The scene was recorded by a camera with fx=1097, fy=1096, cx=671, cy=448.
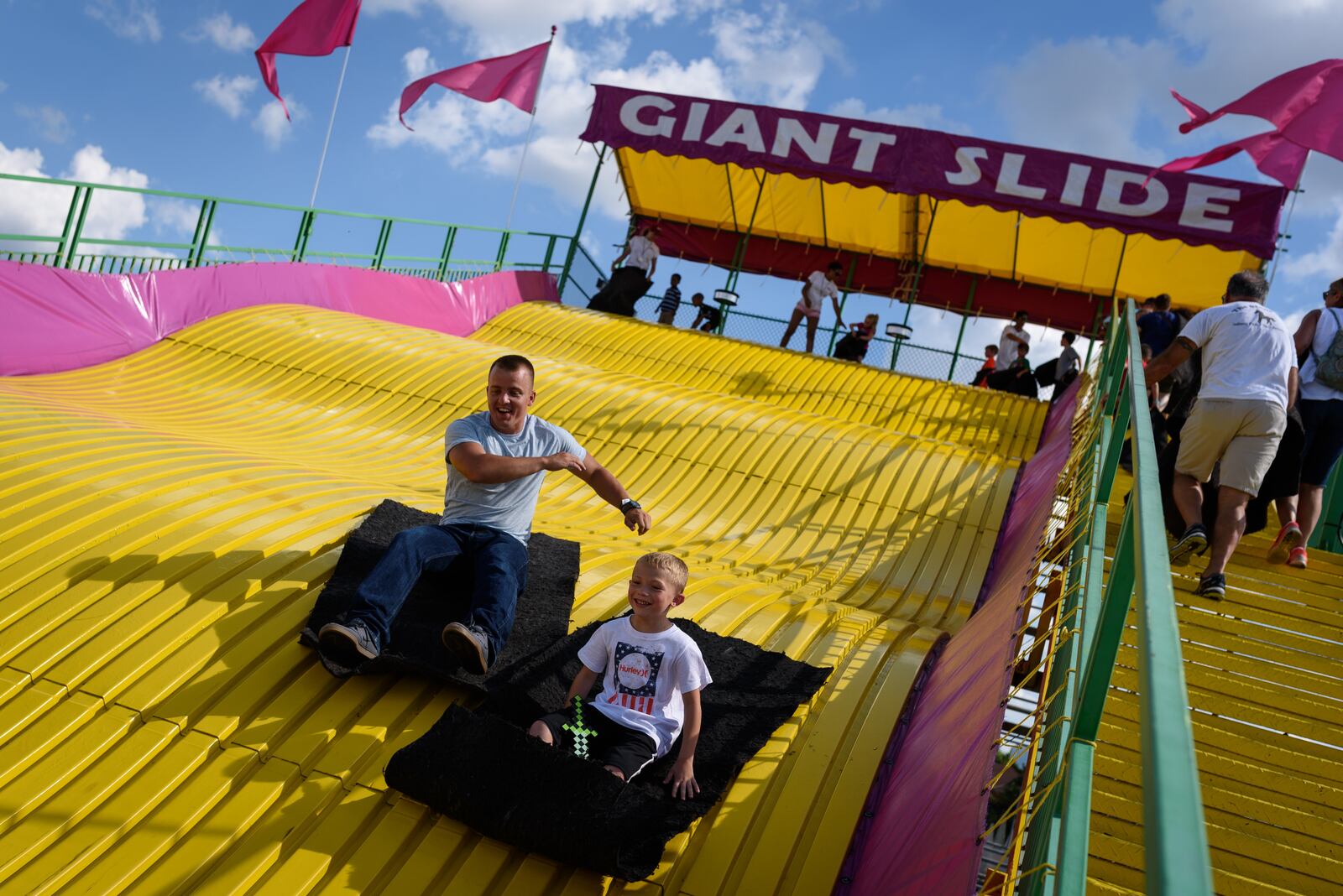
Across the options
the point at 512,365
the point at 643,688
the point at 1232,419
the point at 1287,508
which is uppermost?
the point at 1232,419

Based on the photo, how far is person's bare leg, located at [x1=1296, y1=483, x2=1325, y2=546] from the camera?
23.6 ft

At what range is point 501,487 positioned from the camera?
5.38 m

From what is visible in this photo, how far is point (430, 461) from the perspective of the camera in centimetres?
942

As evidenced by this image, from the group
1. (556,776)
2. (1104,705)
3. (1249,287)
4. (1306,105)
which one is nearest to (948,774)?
(1104,705)

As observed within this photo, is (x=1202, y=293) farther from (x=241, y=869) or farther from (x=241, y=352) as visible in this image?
(x=241, y=869)

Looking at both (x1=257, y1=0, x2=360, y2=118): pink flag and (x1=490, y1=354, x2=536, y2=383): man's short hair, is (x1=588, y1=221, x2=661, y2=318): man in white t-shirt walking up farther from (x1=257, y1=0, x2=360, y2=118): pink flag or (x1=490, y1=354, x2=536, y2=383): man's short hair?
(x1=490, y1=354, x2=536, y2=383): man's short hair

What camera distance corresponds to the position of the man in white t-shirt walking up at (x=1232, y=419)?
629 centimetres

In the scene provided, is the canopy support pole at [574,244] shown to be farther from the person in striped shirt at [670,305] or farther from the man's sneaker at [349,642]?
the man's sneaker at [349,642]

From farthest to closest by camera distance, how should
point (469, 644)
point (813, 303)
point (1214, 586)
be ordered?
point (813, 303)
point (1214, 586)
point (469, 644)

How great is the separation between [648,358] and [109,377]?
24.7ft

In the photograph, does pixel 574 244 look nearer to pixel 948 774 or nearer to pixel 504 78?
pixel 504 78

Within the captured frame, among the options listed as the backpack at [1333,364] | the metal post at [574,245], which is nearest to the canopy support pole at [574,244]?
the metal post at [574,245]

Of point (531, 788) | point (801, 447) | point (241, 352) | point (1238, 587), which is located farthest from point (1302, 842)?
point (241, 352)

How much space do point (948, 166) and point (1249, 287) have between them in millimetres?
10700
